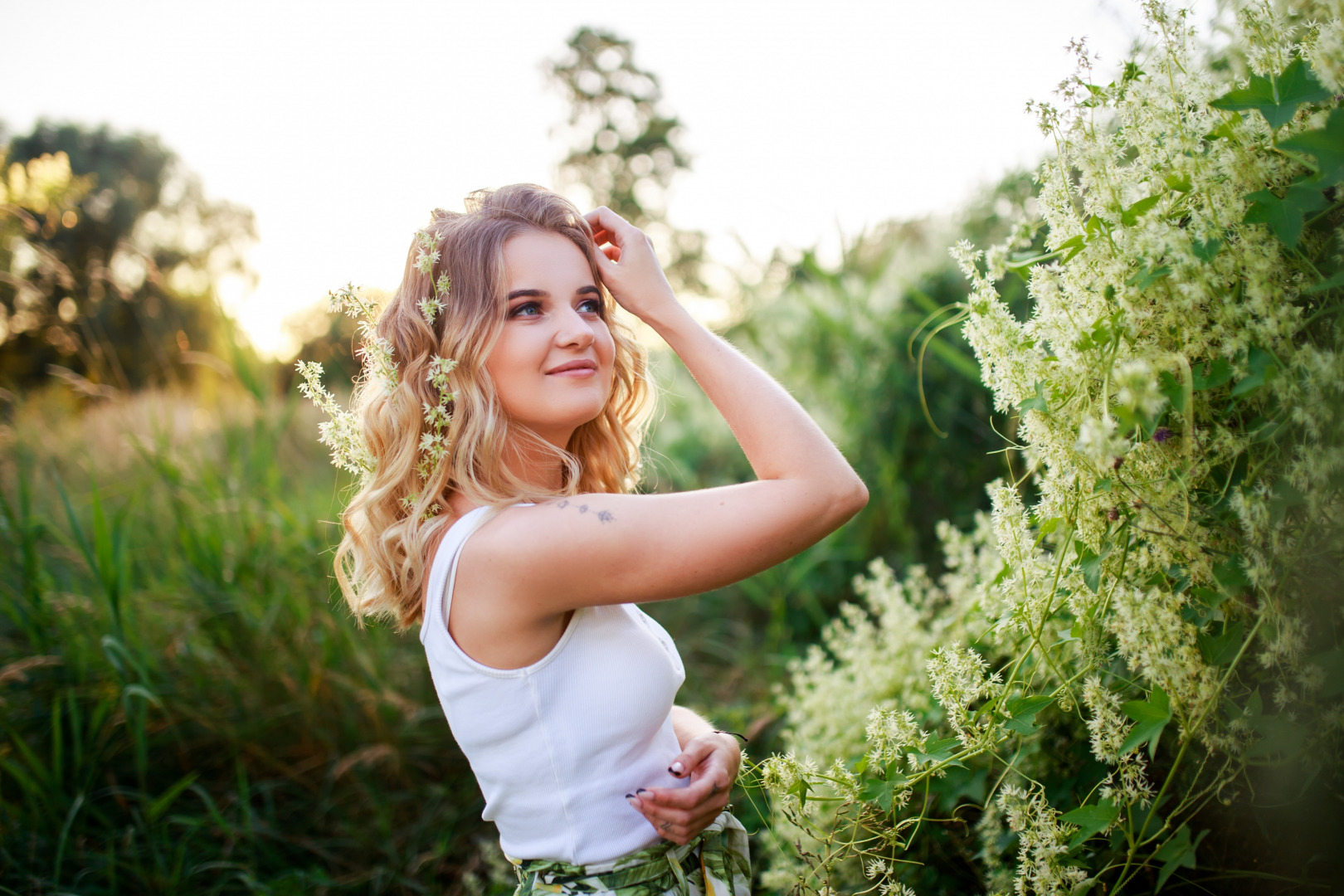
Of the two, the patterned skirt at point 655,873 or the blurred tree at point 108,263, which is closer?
the patterned skirt at point 655,873

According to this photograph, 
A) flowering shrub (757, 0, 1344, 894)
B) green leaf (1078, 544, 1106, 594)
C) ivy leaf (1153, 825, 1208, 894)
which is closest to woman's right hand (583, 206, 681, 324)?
flowering shrub (757, 0, 1344, 894)

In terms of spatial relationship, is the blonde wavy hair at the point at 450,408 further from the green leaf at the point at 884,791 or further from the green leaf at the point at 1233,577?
the green leaf at the point at 1233,577

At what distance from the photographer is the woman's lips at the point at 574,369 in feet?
5.08

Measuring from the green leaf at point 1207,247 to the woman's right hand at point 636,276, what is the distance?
3.15ft

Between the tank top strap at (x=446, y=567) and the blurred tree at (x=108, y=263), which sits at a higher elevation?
the blurred tree at (x=108, y=263)

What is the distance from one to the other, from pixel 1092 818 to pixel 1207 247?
3.30 ft

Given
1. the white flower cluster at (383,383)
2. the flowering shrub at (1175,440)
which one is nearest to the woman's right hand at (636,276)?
the white flower cluster at (383,383)

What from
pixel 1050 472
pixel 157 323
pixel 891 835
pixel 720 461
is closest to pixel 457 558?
pixel 891 835

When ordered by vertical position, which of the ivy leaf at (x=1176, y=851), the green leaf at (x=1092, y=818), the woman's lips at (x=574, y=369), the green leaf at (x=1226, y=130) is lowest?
the ivy leaf at (x=1176, y=851)

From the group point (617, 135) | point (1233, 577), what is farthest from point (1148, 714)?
point (617, 135)

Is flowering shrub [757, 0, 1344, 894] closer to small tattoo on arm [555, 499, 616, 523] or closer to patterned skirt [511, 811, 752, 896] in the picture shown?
patterned skirt [511, 811, 752, 896]

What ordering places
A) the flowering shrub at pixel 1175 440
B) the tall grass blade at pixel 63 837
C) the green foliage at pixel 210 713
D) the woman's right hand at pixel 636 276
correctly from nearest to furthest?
the flowering shrub at pixel 1175 440 < the woman's right hand at pixel 636 276 < the tall grass blade at pixel 63 837 < the green foliage at pixel 210 713

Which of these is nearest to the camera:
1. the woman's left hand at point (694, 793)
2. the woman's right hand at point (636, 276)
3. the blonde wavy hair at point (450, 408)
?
the woman's left hand at point (694, 793)

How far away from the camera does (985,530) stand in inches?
92.6
